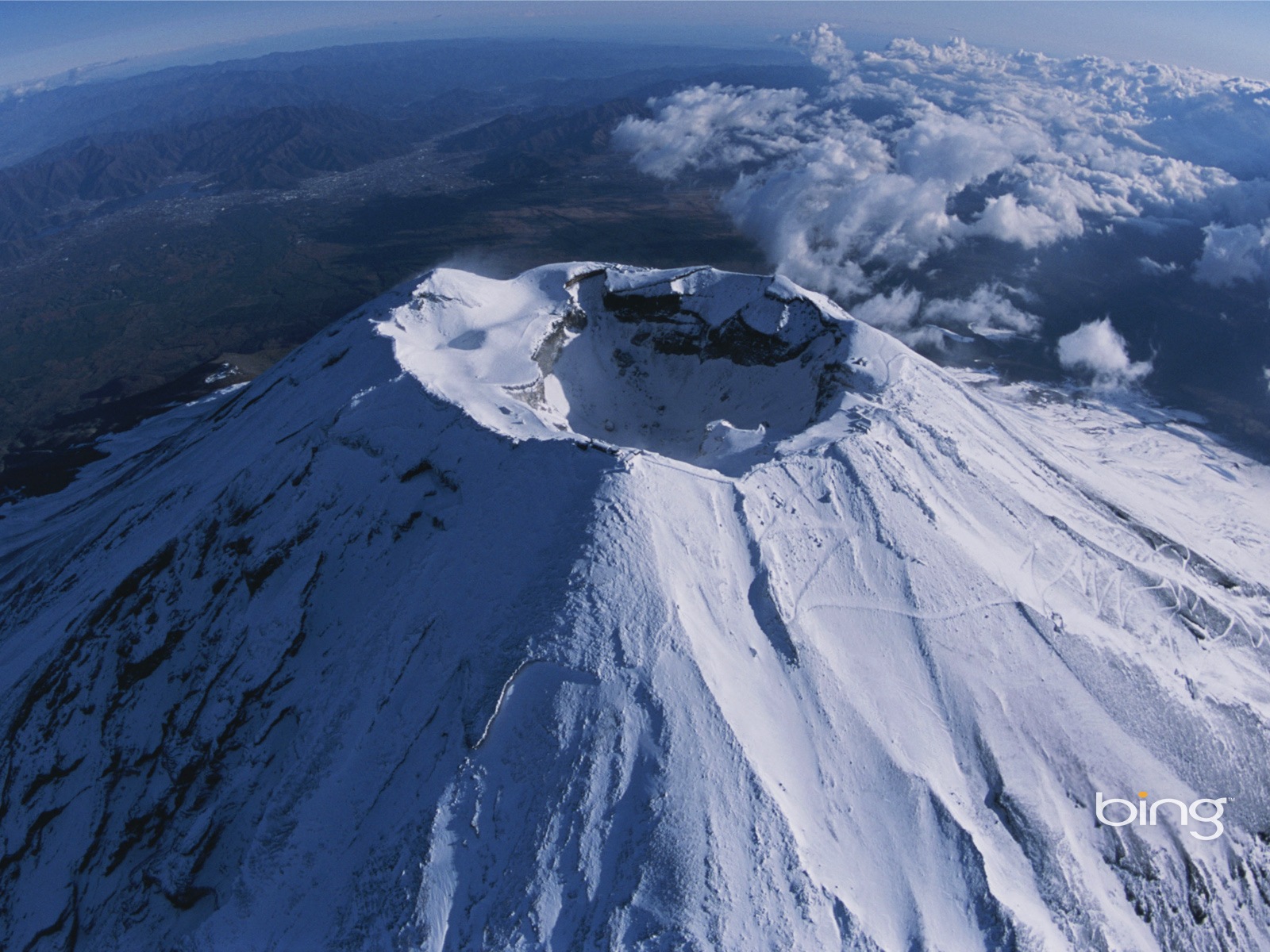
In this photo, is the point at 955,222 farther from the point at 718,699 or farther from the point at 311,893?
the point at 311,893

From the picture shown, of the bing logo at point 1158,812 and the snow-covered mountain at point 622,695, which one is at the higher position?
the snow-covered mountain at point 622,695

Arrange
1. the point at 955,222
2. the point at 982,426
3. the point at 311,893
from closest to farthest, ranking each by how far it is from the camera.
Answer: the point at 311,893 < the point at 982,426 < the point at 955,222

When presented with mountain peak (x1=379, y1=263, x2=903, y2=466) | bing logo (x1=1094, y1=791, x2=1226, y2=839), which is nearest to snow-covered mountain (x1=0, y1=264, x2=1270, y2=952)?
bing logo (x1=1094, y1=791, x2=1226, y2=839)

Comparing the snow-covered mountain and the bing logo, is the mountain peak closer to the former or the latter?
the snow-covered mountain

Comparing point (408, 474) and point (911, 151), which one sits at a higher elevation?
point (408, 474)

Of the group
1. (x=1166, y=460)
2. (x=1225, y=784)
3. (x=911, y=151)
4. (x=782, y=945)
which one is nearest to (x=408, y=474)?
(x=782, y=945)

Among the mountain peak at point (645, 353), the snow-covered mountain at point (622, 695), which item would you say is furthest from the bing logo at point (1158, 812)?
the mountain peak at point (645, 353)

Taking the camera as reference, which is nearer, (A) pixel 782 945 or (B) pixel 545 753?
(A) pixel 782 945

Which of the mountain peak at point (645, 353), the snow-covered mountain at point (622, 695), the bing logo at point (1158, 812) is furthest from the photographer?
the mountain peak at point (645, 353)

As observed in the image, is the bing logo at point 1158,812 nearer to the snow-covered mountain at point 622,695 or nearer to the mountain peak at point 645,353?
the snow-covered mountain at point 622,695
